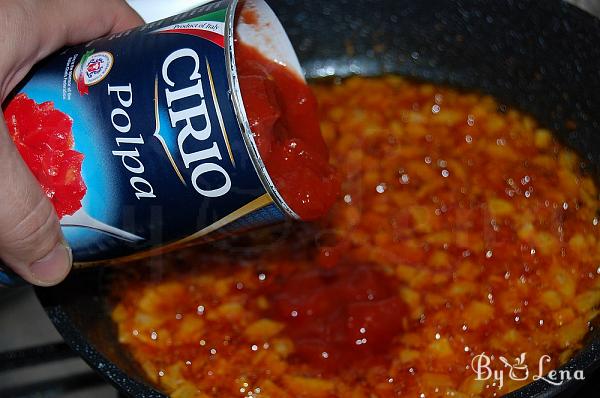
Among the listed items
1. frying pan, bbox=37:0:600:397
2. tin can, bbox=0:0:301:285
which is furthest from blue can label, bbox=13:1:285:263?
frying pan, bbox=37:0:600:397

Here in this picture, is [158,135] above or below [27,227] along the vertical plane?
above

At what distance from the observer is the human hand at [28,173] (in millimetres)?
881

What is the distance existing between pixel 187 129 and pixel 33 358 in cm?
60

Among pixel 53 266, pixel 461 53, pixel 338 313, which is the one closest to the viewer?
pixel 53 266

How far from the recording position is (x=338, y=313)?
1.31 meters

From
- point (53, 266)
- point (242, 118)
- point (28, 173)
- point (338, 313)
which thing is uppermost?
point (242, 118)

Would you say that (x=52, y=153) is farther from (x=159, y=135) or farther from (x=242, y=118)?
(x=242, y=118)

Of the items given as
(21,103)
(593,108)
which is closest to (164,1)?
(21,103)

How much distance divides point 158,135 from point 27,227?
0.20 metres

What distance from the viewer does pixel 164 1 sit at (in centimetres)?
166

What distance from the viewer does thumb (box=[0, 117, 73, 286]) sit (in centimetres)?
88

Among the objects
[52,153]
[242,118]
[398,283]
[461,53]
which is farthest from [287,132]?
[461,53]

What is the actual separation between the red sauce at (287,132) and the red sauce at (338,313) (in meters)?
0.31

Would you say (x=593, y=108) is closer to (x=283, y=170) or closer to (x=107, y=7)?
(x=283, y=170)
